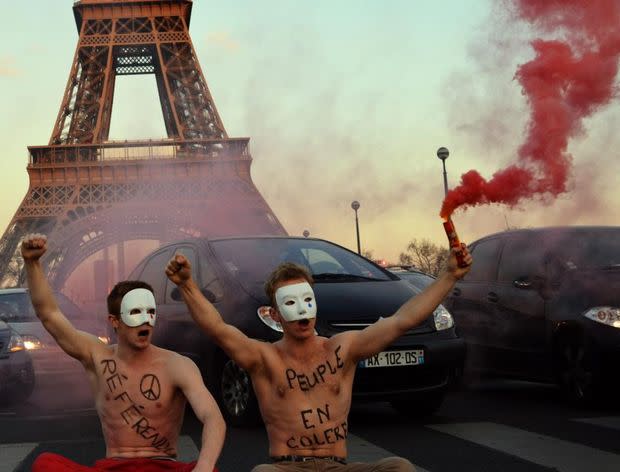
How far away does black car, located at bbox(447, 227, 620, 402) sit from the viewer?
886 cm

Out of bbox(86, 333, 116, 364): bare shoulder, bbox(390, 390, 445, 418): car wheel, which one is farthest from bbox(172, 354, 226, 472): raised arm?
bbox(390, 390, 445, 418): car wheel

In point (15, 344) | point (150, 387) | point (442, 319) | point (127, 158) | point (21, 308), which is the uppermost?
point (127, 158)

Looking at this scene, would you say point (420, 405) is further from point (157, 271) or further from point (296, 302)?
point (296, 302)

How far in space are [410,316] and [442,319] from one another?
14.4 feet

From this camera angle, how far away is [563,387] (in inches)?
364

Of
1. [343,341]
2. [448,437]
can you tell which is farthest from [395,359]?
[343,341]

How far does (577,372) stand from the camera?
9.05 meters

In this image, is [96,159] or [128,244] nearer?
[96,159]

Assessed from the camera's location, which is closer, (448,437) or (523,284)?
(448,437)

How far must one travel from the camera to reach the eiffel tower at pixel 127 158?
50.5 m

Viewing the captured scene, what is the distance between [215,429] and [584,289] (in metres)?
5.99

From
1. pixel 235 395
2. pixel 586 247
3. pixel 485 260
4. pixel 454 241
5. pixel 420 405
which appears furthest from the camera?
pixel 485 260

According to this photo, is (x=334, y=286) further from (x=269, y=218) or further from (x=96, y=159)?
(x=96, y=159)

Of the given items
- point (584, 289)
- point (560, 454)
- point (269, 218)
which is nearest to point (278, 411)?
point (560, 454)
